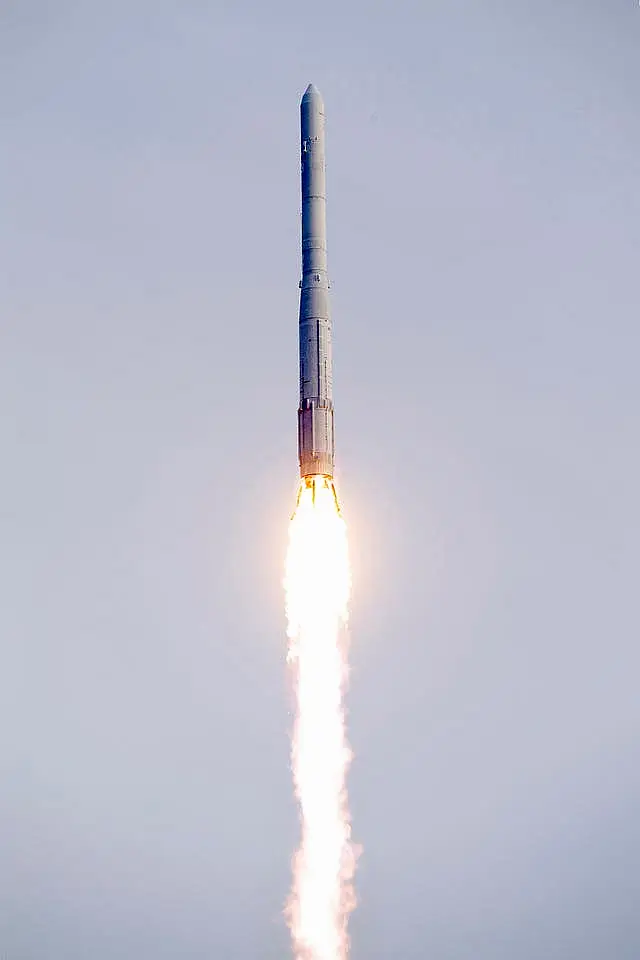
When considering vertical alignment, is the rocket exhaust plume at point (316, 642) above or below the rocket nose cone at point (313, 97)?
below

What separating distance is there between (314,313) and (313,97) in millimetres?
9102

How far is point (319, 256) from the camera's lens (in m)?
52.1

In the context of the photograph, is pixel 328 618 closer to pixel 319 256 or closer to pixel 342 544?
pixel 342 544

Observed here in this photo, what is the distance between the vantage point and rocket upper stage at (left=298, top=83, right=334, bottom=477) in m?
49.5

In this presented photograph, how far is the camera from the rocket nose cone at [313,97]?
54438 millimetres

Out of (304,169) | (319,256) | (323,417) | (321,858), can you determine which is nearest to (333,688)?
(321,858)

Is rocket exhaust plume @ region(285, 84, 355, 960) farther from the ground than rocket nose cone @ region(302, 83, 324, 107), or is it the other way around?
rocket nose cone @ region(302, 83, 324, 107)

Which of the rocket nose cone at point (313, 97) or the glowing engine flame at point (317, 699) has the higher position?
the rocket nose cone at point (313, 97)

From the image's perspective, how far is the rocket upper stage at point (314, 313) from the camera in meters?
49.5

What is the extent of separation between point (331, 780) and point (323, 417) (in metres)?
13.5

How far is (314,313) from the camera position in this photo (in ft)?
168

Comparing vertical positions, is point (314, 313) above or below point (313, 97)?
below

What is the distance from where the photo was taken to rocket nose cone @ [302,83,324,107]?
5444 centimetres

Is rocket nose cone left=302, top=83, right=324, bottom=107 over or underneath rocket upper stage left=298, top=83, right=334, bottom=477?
over
